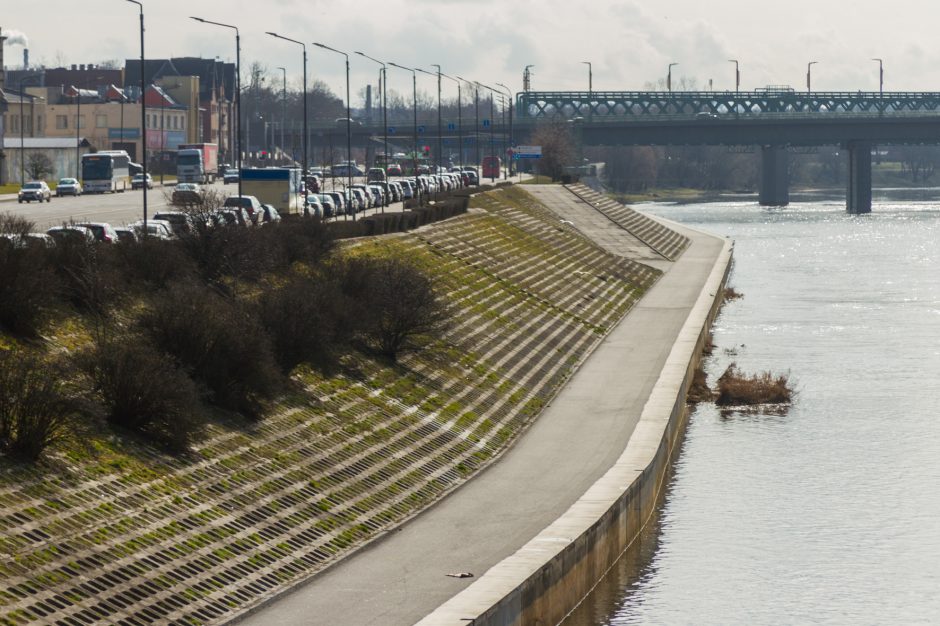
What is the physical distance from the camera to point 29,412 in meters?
21.4

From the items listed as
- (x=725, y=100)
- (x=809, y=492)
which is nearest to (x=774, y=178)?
(x=725, y=100)

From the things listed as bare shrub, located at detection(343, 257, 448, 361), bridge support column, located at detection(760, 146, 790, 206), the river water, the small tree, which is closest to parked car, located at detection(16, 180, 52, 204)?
the small tree

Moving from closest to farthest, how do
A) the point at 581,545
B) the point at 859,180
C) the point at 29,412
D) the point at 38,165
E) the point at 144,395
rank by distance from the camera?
the point at 29,412, the point at 581,545, the point at 144,395, the point at 38,165, the point at 859,180

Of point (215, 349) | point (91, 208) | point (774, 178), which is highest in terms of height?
point (774, 178)

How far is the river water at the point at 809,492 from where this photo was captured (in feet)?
84.8

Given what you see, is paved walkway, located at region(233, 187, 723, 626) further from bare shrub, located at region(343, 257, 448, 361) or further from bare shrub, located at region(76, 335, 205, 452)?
bare shrub, located at region(343, 257, 448, 361)

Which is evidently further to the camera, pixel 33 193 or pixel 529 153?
pixel 529 153

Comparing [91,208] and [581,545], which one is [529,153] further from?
[581,545]

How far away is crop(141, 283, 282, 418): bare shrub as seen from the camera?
2783 cm

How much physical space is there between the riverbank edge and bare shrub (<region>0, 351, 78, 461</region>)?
19.9 feet

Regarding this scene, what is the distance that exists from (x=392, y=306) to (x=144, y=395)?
1476 cm

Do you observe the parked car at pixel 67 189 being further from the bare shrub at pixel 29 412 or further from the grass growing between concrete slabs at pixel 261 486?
the bare shrub at pixel 29 412

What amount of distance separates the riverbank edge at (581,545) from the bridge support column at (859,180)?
12953 cm

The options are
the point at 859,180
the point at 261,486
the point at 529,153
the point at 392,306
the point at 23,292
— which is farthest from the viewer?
the point at 859,180
